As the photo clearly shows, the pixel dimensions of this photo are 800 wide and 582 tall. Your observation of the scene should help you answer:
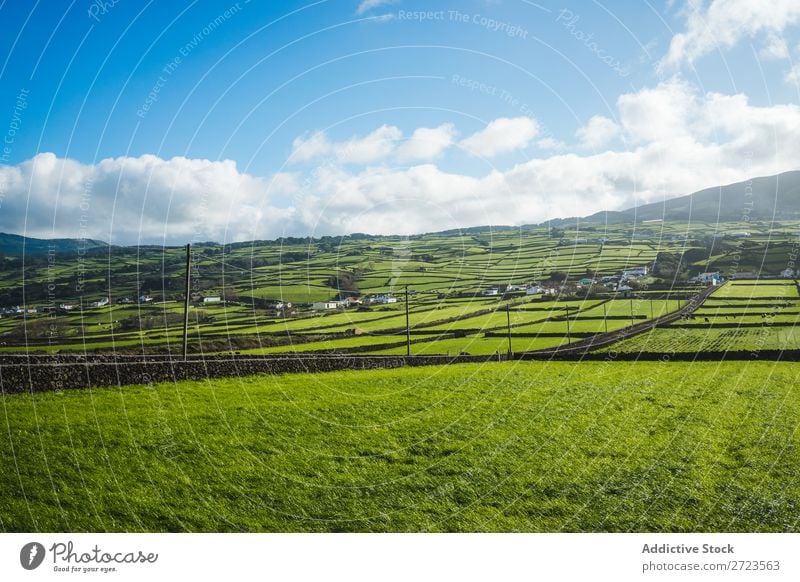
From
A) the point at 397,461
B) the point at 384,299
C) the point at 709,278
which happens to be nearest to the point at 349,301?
the point at 384,299

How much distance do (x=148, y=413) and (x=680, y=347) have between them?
32.7 m

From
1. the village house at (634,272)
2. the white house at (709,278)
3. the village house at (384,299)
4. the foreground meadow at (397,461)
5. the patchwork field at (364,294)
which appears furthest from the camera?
the village house at (384,299)

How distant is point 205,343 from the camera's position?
32.3 meters

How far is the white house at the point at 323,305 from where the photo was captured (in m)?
44.6

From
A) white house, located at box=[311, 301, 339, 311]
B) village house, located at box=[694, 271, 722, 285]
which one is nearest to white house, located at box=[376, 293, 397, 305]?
white house, located at box=[311, 301, 339, 311]

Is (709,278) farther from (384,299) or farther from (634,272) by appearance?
(384,299)

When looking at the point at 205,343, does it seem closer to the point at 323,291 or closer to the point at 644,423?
the point at 323,291

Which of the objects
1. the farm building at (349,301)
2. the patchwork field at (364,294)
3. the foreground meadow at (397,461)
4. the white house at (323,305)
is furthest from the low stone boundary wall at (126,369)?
the white house at (323,305)

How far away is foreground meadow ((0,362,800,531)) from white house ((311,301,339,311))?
85.6 feet

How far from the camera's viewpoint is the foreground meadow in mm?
8367

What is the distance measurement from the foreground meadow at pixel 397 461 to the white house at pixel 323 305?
26.1 metres

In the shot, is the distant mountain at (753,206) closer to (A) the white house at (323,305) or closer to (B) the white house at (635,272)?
(B) the white house at (635,272)

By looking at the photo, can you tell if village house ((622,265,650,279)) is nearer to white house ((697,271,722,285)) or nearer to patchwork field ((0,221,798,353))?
patchwork field ((0,221,798,353))

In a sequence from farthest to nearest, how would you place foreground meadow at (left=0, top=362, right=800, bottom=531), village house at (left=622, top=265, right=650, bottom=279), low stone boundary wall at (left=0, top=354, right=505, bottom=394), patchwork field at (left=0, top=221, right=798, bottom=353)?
village house at (left=622, top=265, right=650, bottom=279) → patchwork field at (left=0, top=221, right=798, bottom=353) → low stone boundary wall at (left=0, top=354, right=505, bottom=394) → foreground meadow at (left=0, top=362, right=800, bottom=531)
